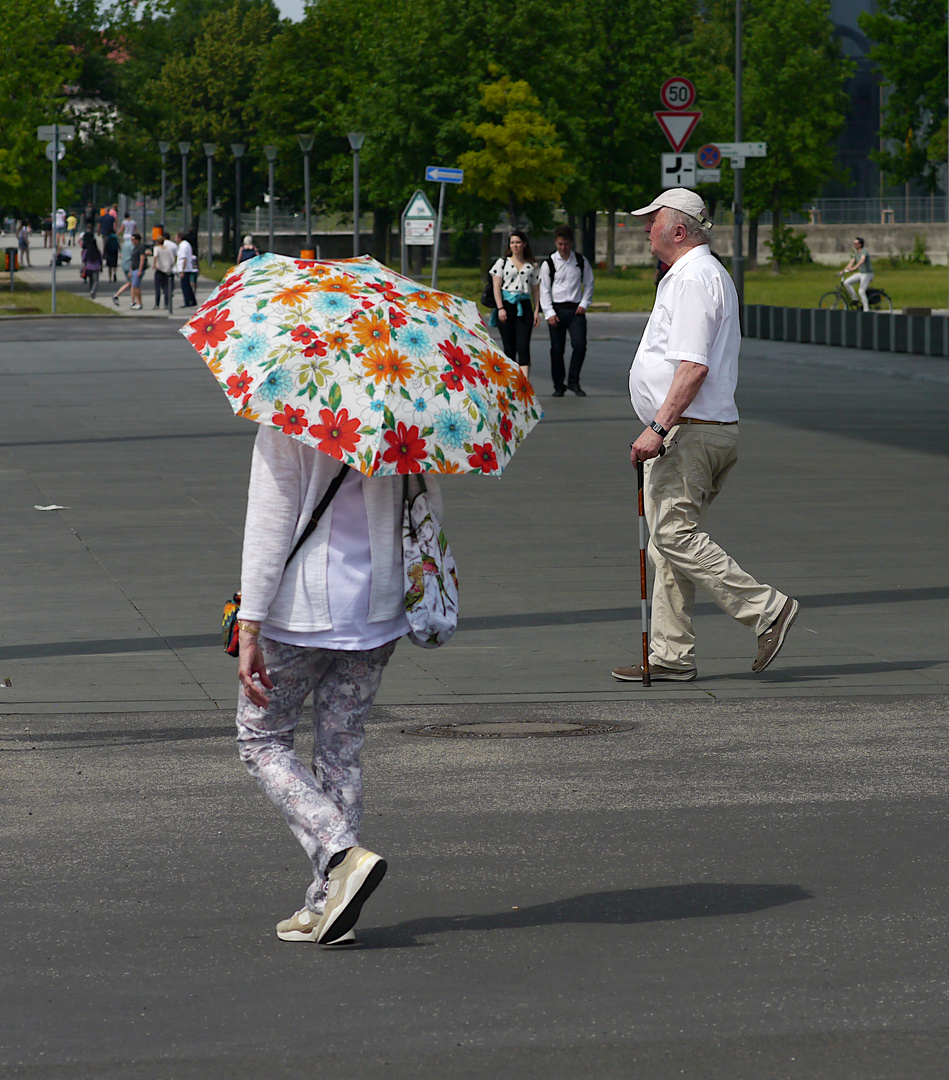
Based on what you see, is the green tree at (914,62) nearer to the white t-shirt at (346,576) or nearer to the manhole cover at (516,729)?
the manhole cover at (516,729)

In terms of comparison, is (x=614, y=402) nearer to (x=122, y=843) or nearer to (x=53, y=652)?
(x=53, y=652)

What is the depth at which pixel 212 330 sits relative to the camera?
4.43m

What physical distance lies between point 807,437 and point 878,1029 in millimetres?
13556

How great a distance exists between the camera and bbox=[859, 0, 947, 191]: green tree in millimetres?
63500

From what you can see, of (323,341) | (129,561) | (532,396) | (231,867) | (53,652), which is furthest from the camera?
(129,561)

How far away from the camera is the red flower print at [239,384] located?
4.30 metres

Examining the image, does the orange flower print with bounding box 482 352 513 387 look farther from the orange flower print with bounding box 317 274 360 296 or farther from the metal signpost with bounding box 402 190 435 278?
the metal signpost with bounding box 402 190 435 278

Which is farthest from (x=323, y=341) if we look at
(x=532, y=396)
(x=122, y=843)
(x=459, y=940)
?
(x=122, y=843)

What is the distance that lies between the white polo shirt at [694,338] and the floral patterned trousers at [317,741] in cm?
307

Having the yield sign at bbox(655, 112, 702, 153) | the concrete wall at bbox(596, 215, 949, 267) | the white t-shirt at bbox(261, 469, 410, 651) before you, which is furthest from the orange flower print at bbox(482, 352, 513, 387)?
the concrete wall at bbox(596, 215, 949, 267)

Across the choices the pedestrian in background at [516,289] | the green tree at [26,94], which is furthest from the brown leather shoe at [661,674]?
the green tree at [26,94]

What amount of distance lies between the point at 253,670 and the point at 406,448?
0.61 metres

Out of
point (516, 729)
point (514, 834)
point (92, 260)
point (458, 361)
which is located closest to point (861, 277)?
point (92, 260)

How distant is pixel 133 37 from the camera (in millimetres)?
71562
